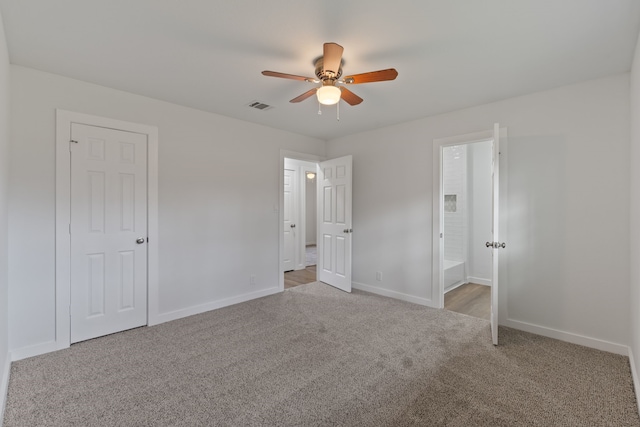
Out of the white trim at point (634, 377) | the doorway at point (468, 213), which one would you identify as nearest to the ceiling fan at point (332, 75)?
the white trim at point (634, 377)

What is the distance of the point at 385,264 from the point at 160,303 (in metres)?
2.94

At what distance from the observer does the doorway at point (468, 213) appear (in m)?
4.95

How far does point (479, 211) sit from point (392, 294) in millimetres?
2268

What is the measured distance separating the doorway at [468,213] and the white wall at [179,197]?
8.05 feet

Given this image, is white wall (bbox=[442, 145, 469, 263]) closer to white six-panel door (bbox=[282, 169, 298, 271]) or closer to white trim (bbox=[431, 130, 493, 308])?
white trim (bbox=[431, 130, 493, 308])

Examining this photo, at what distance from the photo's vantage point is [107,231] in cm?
293

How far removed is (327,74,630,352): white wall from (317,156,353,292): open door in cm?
119

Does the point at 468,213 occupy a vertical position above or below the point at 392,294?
above

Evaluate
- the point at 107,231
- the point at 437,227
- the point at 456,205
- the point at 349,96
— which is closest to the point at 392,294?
the point at 437,227

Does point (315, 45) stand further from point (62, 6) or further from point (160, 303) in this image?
point (160, 303)

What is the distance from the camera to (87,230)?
282 centimetres

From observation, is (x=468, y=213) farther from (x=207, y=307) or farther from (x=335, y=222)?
(x=207, y=307)

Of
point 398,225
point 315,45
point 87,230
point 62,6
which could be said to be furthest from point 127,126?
point 398,225

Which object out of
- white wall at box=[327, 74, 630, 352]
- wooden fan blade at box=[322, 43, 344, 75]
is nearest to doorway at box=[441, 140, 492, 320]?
white wall at box=[327, 74, 630, 352]
